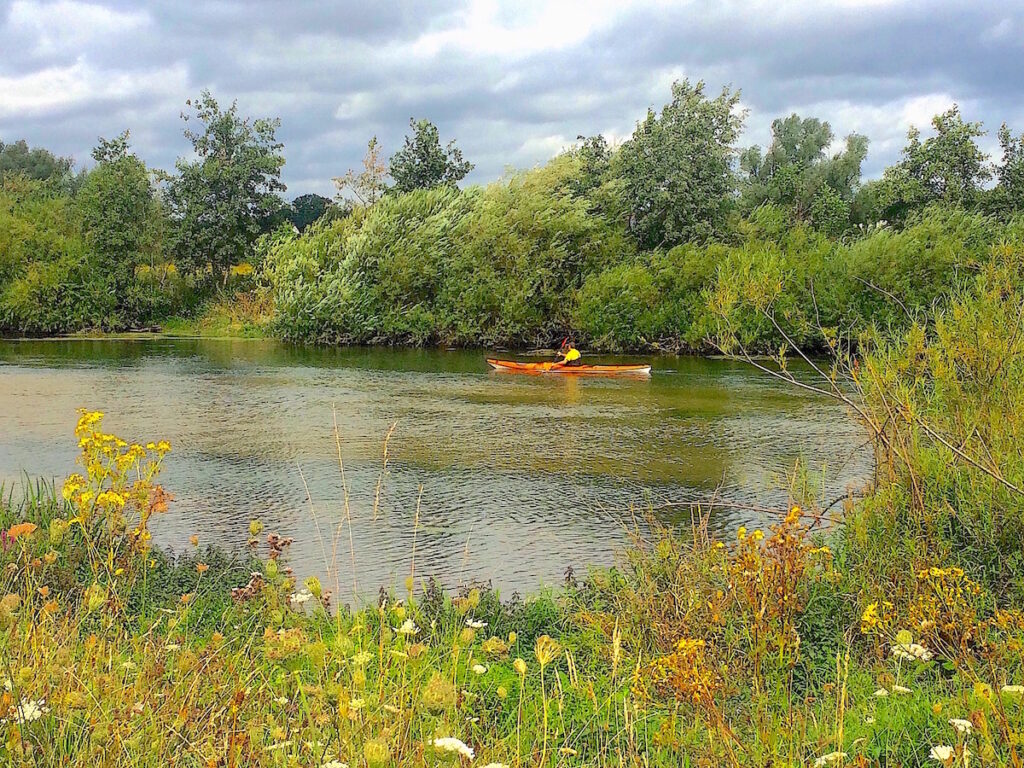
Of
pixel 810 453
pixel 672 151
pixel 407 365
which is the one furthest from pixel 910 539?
pixel 672 151

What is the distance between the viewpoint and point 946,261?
1195 inches

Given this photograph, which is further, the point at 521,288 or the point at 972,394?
the point at 521,288

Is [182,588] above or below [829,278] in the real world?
below

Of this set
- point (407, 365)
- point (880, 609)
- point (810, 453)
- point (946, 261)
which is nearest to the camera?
point (880, 609)

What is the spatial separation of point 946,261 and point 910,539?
27047 mm

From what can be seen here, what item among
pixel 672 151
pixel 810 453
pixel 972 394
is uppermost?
pixel 672 151

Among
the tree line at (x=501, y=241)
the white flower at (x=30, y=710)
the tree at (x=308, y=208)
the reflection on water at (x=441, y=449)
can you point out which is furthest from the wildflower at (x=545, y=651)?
the tree at (x=308, y=208)

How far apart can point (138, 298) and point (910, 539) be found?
132ft

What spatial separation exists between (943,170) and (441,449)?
1200 inches

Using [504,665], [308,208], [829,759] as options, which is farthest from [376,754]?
[308,208]

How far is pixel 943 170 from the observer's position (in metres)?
37.8

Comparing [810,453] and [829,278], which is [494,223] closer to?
[829,278]

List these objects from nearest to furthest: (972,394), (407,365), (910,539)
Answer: (910,539), (972,394), (407,365)

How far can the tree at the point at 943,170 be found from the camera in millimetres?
37406
